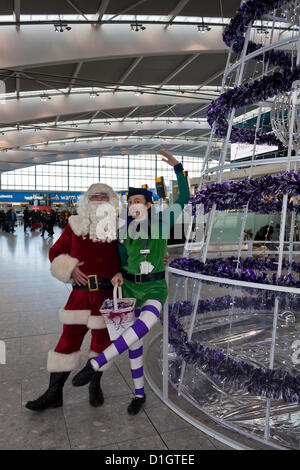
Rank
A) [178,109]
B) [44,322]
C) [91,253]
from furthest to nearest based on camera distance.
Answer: [178,109]
[44,322]
[91,253]

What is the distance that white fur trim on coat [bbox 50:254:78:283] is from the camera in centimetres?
272

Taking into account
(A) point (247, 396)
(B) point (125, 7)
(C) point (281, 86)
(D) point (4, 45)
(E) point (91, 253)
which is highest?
(B) point (125, 7)

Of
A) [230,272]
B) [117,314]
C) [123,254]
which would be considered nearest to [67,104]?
[123,254]

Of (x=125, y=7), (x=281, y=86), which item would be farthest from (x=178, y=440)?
(x=125, y=7)

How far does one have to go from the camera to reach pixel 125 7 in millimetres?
9367

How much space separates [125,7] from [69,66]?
3988 millimetres

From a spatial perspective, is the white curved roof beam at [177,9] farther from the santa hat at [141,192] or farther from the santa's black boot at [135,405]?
the santa's black boot at [135,405]

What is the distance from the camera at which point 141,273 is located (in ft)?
8.75

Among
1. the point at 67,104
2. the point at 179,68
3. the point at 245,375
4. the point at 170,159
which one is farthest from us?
the point at 67,104

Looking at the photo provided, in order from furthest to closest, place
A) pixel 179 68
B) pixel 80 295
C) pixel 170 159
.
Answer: pixel 179 68, pixel 170 159, pixel 80 295

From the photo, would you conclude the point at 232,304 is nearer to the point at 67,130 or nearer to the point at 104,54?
the point at 104,54

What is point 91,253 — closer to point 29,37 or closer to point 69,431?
point 69,431

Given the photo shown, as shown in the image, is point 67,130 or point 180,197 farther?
point 67,130

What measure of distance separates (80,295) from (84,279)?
138 mm
